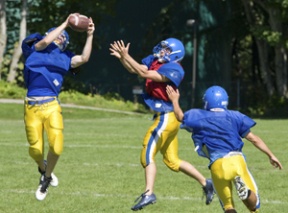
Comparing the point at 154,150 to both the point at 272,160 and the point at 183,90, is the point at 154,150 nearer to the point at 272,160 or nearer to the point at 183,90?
the point at 272,160

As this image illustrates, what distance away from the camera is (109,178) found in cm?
1334

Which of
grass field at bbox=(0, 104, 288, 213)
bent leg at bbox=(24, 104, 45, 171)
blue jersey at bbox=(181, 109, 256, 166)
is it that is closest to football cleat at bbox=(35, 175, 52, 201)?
grass field at bbox=(0, 104, 288, 213)

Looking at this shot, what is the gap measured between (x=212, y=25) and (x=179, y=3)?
199 cm

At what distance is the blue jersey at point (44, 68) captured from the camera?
35.4 ft

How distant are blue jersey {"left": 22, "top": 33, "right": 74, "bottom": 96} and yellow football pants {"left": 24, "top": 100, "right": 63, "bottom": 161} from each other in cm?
16

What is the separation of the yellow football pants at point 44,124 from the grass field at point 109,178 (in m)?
0.70

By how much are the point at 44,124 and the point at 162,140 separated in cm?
139

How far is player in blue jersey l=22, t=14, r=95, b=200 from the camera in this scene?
1076cm

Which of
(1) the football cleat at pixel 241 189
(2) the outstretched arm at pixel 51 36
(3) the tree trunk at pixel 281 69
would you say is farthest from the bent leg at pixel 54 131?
(3) the tree trunk at pixel 281 69

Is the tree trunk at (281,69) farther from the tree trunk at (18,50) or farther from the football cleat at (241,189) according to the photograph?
the football cleat at (241,189)

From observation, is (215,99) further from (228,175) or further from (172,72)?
(172,72)

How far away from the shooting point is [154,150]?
10773 millimetres

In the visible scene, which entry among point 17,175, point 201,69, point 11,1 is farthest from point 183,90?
point 17,175

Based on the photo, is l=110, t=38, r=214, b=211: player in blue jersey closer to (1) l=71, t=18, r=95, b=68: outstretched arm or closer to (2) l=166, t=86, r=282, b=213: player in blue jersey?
(1) l=71, t=18, r=95, b=68: outstretched arm
